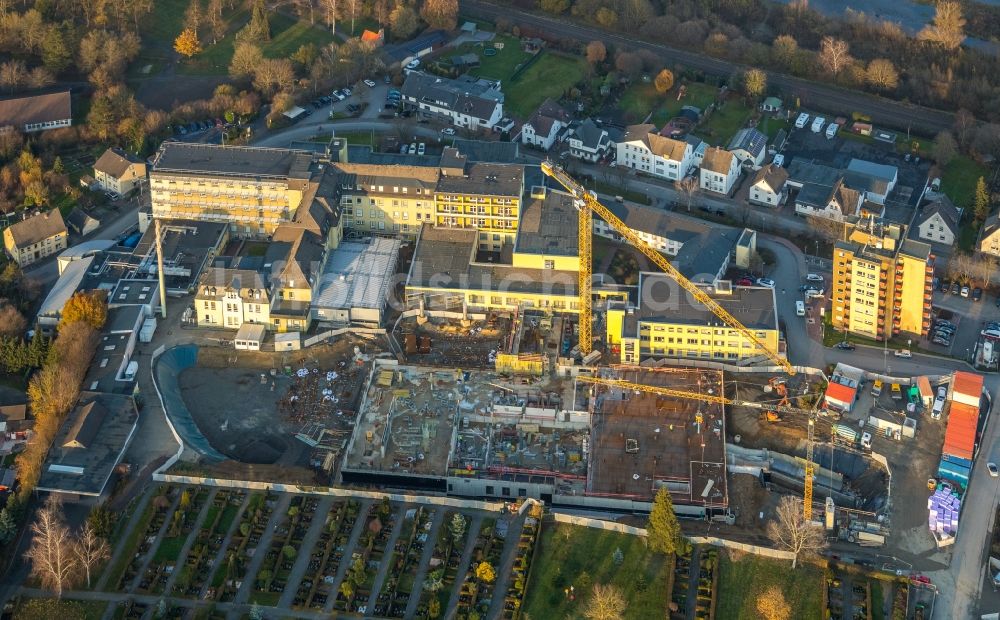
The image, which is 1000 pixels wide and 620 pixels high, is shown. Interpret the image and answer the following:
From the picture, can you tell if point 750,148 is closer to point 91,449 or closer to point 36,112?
point 91,449

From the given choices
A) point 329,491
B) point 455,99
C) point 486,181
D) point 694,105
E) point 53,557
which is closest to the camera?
point 53,557

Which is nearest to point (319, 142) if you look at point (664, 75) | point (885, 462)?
point (664, 75)

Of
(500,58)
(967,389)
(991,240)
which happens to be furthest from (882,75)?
(967,389)

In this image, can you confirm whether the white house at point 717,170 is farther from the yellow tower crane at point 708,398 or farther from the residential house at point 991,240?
the yellow tower crane at point 708,398

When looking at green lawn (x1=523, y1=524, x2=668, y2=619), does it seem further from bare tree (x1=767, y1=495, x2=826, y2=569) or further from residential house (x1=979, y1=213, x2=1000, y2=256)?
residential house (x1=979, y1=213, x2=1000, y2=256)

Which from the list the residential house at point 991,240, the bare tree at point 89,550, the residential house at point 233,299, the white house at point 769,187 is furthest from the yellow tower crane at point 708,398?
the bare tree at point 89,550

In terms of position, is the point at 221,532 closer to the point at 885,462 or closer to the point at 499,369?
the point at 499,369

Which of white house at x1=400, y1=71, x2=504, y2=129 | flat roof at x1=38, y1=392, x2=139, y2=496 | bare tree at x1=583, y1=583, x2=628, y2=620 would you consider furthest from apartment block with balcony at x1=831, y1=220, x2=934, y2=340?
flat roof at x1=38, y1=392, x2=139, y2=496
